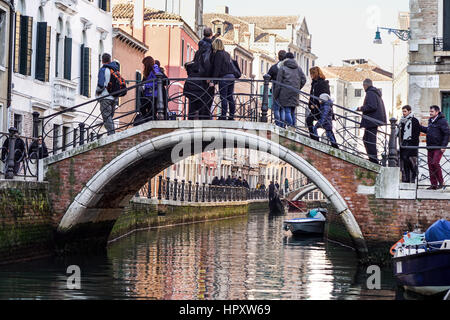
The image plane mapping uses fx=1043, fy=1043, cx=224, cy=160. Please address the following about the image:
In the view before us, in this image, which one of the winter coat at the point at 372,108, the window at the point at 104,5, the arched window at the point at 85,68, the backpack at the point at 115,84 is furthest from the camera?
the window at the point at 104,5

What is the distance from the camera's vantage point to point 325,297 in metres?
12.5

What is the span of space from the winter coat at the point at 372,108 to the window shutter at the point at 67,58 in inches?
379

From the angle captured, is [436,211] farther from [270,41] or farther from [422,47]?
[270,41]

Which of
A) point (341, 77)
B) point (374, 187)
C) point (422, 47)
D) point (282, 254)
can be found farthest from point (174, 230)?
point (341, 77)

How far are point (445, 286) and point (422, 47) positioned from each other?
8.13m

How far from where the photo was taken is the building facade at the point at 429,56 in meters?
18.9

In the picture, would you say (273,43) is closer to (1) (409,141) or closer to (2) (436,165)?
(1) (409,141)

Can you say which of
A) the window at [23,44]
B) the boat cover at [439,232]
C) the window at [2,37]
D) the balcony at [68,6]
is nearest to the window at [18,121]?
the window at [23,44]

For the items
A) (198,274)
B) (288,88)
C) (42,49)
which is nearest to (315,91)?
(288,88)

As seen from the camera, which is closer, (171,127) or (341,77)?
(171,127)

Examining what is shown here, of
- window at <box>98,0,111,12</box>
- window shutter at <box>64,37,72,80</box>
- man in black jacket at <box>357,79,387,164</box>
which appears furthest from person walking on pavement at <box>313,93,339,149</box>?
window at <box>98,0,111,12</box>

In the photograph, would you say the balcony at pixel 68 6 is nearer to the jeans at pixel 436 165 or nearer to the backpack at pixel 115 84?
the backpack at pixel 115 84

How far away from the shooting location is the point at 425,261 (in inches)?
472

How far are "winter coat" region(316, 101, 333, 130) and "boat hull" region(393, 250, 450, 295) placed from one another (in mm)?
3571
